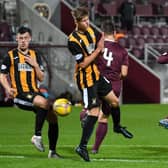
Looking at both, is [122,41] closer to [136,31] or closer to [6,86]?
[136,31]

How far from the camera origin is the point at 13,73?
33.1 ft

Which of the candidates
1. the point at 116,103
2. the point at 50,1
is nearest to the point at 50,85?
the point at 50,1

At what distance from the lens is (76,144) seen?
12156 millimetres

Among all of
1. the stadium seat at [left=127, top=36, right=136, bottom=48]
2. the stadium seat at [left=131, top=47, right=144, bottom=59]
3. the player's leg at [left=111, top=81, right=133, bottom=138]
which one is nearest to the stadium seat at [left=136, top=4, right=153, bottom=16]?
the stadium seat at [left=127, top=36, right=136, bottom=48]

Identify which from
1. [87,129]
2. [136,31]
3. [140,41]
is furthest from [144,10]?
[87,129]

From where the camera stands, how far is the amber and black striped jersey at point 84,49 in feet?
31.5

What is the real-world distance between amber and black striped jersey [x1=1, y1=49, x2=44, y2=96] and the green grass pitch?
976 millimetres

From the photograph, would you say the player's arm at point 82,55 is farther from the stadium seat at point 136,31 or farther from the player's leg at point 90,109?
the stadium seat at point 136,31

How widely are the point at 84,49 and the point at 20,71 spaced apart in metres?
1.02

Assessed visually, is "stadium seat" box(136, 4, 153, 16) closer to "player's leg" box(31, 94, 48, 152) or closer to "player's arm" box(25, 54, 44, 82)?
"player's arm" box(25, 54, 44, 82)

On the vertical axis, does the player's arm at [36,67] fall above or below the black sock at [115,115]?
above

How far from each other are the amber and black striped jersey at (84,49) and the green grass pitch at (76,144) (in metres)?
1.07

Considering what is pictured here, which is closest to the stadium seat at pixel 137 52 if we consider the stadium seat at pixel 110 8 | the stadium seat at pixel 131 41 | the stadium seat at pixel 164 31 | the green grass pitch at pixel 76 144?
the stadium seat at pixel 131 41

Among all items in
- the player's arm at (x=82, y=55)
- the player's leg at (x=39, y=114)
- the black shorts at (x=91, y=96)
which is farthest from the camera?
the player's leg at (x=39, y=114)
